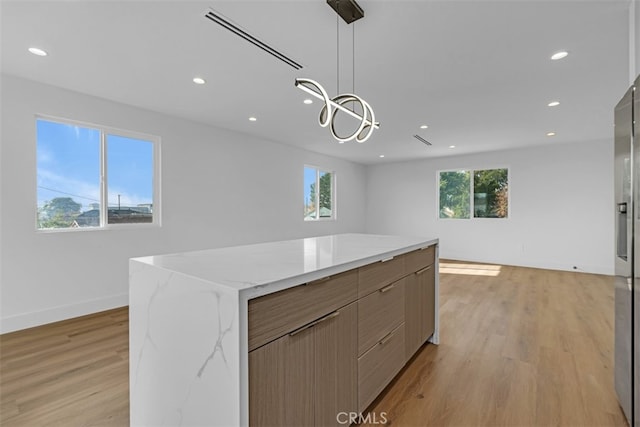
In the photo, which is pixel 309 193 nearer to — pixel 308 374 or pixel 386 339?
pixel 386 339

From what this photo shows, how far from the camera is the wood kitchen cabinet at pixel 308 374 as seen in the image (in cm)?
99

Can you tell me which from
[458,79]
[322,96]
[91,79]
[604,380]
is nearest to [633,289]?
[604,380]

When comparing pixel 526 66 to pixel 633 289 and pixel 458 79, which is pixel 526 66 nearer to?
pixel 458 79

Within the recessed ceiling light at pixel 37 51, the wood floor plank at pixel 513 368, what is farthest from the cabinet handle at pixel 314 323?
the recessed ceiling light at pixel 37 51

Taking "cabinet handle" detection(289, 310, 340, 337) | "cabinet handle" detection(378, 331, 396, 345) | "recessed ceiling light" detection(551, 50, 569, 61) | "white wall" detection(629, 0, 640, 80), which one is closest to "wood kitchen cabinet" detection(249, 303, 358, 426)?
"cabinet handle" detection(289, 310, 340, 337)

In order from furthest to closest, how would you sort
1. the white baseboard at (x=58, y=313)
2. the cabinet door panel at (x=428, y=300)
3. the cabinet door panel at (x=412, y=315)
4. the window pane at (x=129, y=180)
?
the window pane at (x=129, y=180) < the white baseboard at (x=58, y=313) < the cabinet door panel at (x=428, y=300) < the cabinet door panel at (x=412, y=315)

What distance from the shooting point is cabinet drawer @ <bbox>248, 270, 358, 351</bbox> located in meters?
0.96

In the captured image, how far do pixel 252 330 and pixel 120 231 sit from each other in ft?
11.3

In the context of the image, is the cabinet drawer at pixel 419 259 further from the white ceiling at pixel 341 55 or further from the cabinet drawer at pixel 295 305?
the white ceiling at pixel 341 55

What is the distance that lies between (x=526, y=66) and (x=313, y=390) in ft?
10.1

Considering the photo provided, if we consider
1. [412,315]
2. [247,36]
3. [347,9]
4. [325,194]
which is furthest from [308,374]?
[325,194]

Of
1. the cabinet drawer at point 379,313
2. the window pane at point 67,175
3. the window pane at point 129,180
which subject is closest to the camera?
the cabinet drawer at point 379,313

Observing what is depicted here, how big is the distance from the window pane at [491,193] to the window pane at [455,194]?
6.6 inches

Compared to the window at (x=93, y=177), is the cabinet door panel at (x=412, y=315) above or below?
below
